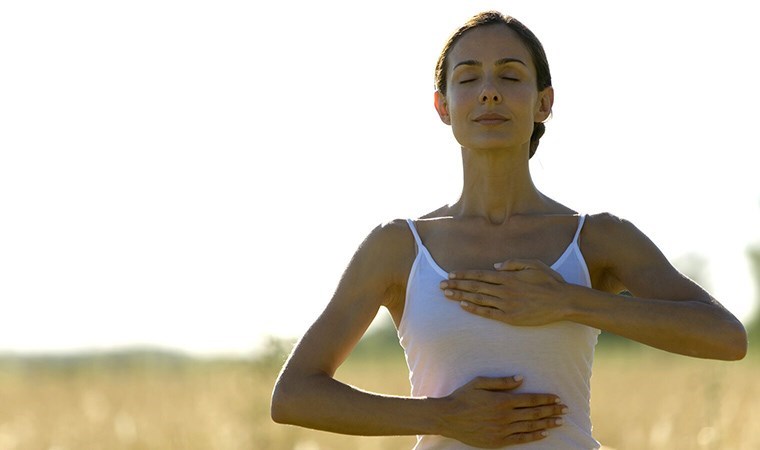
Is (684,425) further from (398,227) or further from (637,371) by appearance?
(637,371)

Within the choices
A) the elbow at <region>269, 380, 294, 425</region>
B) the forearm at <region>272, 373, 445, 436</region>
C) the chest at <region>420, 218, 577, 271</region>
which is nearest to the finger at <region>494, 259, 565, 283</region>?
the chest at <region>420, 218, 577, 271</region>

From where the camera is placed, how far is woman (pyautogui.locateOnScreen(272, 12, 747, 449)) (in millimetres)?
3658

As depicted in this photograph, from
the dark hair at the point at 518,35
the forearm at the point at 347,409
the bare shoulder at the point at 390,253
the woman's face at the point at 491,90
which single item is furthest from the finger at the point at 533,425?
the dark hair at the point at 518,35

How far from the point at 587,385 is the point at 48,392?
16.2 meters

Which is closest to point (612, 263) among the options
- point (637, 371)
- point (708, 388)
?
point (708, 388)

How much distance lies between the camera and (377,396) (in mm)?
3756

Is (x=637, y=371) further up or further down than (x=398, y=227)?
further up

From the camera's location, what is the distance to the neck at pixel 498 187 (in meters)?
4.00

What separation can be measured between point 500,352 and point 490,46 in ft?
2.97

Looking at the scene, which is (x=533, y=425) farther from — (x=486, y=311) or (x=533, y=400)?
(x=486, y=311)

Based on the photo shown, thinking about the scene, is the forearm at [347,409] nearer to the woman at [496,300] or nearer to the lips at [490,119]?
the woman at [496,300]

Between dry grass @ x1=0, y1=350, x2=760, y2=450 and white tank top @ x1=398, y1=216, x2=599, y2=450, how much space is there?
112 inches

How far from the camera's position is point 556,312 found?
3.64 metres

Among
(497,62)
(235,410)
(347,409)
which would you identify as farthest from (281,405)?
(235,410)
